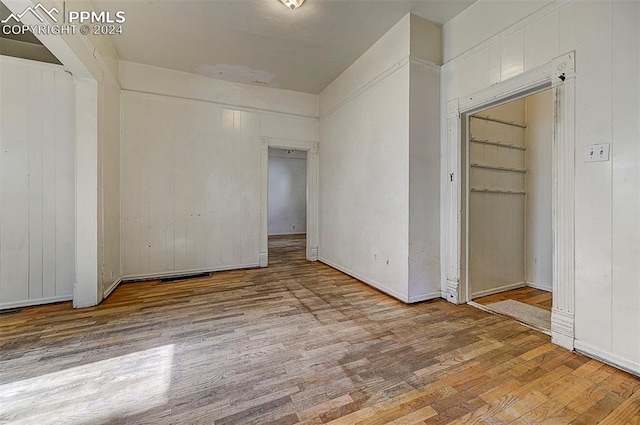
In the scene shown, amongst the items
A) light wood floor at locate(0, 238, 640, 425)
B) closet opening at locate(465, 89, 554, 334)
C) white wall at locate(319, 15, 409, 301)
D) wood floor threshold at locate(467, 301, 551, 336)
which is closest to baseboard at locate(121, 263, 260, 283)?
light wood floor at locate(0, 238, 640, 425)

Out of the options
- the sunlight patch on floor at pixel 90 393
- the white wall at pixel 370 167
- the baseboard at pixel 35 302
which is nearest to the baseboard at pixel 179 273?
the baseboard at pixel 35 302

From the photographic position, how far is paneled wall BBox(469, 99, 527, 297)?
10.6 feet

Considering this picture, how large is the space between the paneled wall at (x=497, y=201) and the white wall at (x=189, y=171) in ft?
10.4

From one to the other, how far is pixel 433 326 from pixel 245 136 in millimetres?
3927

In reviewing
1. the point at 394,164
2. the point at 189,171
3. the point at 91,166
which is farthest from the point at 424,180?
the point at 91,166

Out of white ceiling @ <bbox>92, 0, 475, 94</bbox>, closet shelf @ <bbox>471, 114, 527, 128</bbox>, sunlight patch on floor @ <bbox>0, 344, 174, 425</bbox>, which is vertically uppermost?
A: white ceiling @ <bbox>92, 0, 475, 94</bbox>

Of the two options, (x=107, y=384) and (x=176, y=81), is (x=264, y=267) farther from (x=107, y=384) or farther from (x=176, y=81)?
(x=176, y=81)

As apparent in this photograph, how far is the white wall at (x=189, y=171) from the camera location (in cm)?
387

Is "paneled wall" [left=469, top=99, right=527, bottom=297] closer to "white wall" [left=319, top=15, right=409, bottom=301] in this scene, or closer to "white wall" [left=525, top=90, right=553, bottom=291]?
"white wall" [left=525, top=90, right=553, bottom=291]

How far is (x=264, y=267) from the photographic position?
15.2 ft

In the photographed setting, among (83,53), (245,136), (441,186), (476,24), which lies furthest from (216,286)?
(476,24)

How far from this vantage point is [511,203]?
11.7ft

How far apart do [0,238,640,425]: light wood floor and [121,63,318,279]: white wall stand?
1.34 m

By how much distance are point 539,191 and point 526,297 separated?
4.77 ft
